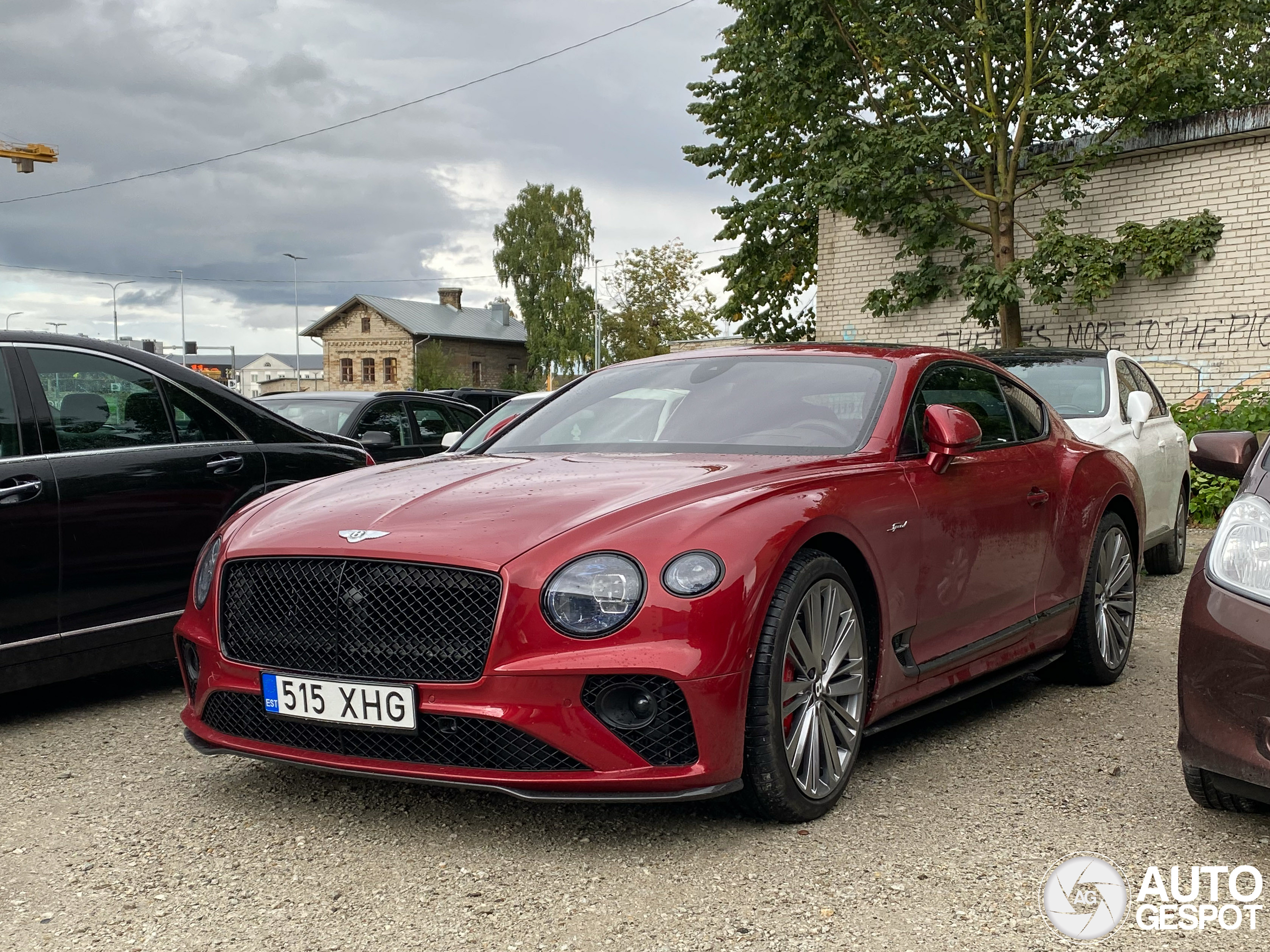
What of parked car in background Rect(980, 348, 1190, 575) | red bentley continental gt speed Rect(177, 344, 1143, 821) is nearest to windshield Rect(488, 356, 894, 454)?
red bentley continental gt speed Rect(177, 344, 1143, 821)

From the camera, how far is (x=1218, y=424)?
1300 centimetres

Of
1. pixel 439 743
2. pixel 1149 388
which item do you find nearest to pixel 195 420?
pixel 439 743

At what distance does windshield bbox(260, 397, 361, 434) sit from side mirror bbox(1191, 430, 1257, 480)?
738 centimetres

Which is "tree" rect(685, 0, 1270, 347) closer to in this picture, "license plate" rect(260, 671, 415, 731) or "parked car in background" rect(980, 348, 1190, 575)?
"parked car in background" rect(980, 348, 1190, 575)

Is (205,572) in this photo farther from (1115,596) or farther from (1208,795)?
(1115,596)

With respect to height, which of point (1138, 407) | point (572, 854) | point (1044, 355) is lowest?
point (572, 854)

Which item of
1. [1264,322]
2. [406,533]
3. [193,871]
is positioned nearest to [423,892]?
[193,871]

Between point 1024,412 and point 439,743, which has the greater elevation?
point 1024,412

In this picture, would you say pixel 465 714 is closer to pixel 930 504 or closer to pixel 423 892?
pixel 423 892

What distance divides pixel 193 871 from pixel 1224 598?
2.75 metres

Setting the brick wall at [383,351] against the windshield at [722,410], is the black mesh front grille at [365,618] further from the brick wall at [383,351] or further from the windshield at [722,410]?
the brick wall at [383,351]

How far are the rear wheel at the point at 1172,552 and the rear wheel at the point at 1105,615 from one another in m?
3.61

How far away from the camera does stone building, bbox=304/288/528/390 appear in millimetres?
82250

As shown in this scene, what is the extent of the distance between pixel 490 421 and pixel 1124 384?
15.9 ft
